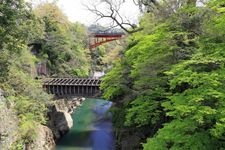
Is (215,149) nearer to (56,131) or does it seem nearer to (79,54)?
(56,131)

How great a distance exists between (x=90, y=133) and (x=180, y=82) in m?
25.6

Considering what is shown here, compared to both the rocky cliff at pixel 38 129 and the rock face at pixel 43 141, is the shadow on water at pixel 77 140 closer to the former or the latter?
the rocky cliff at pixel 38 129

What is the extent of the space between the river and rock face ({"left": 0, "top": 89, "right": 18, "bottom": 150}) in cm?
668

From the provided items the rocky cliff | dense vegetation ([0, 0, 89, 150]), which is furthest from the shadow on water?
dense vegetation ([0, 0, 89, 150])

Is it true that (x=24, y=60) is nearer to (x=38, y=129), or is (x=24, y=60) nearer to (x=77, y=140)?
(x=38, y=129)

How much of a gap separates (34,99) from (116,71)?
7.58 meters

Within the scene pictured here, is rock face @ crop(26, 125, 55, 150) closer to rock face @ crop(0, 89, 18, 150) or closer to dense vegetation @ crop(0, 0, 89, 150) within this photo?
dense vegetation @ crop(0, 0, 89, 150)

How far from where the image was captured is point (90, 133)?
35.4 metres

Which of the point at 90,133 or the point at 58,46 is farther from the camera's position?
the point at 58,46

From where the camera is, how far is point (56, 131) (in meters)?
33.3

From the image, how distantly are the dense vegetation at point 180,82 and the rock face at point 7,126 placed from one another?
578cm

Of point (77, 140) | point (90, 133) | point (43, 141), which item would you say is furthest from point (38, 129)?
point (90, 133)

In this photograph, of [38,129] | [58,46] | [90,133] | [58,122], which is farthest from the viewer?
[58,46]

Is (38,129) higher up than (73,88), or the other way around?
(73,88)
